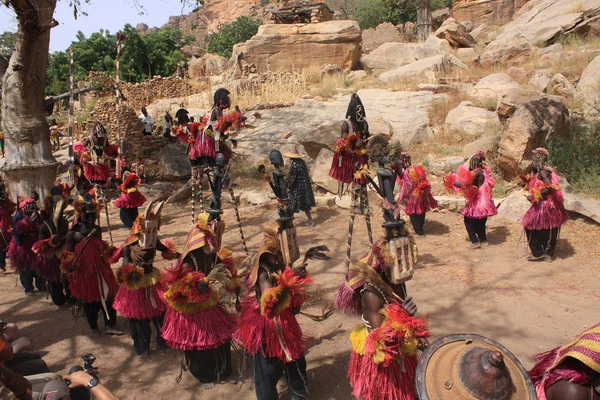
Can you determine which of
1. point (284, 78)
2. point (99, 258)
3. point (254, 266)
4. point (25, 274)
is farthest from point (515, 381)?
point (284, 78)

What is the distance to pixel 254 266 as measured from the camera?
3.72 m

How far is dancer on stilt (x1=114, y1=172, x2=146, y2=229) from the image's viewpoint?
8.83m

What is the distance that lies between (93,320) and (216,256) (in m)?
2.33

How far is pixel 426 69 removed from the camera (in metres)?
18.3


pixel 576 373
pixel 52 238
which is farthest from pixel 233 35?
Answer: pixel 576 373

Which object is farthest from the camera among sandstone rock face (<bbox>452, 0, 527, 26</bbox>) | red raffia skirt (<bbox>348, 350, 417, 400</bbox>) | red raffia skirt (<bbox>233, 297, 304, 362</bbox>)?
sandstone rock face (<bbox>452, 0, 527, 26</bbox>)

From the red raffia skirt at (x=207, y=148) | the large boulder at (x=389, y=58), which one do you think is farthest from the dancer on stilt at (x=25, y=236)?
the large boulder at (x=389, y=58)

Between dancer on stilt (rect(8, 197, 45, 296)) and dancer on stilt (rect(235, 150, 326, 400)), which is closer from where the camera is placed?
dancer on stilt (rect(235, 150, 326, 400))

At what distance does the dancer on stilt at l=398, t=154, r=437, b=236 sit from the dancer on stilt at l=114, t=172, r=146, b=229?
516cm

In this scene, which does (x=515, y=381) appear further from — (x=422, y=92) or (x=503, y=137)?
(x=422, y=92)

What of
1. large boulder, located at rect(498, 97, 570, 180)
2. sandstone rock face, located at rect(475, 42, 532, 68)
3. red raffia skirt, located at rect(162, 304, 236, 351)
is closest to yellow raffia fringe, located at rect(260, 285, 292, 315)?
red raffia skirt, located at rect(162, 304, 236, 351)

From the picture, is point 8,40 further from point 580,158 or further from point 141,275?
point 580,158

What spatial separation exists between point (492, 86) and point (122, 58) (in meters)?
23.4

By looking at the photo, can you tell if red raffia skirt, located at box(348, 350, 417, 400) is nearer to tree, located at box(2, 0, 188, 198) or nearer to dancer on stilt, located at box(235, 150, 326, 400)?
dancer on stilt, located at box(235, 150, 326, 400)
